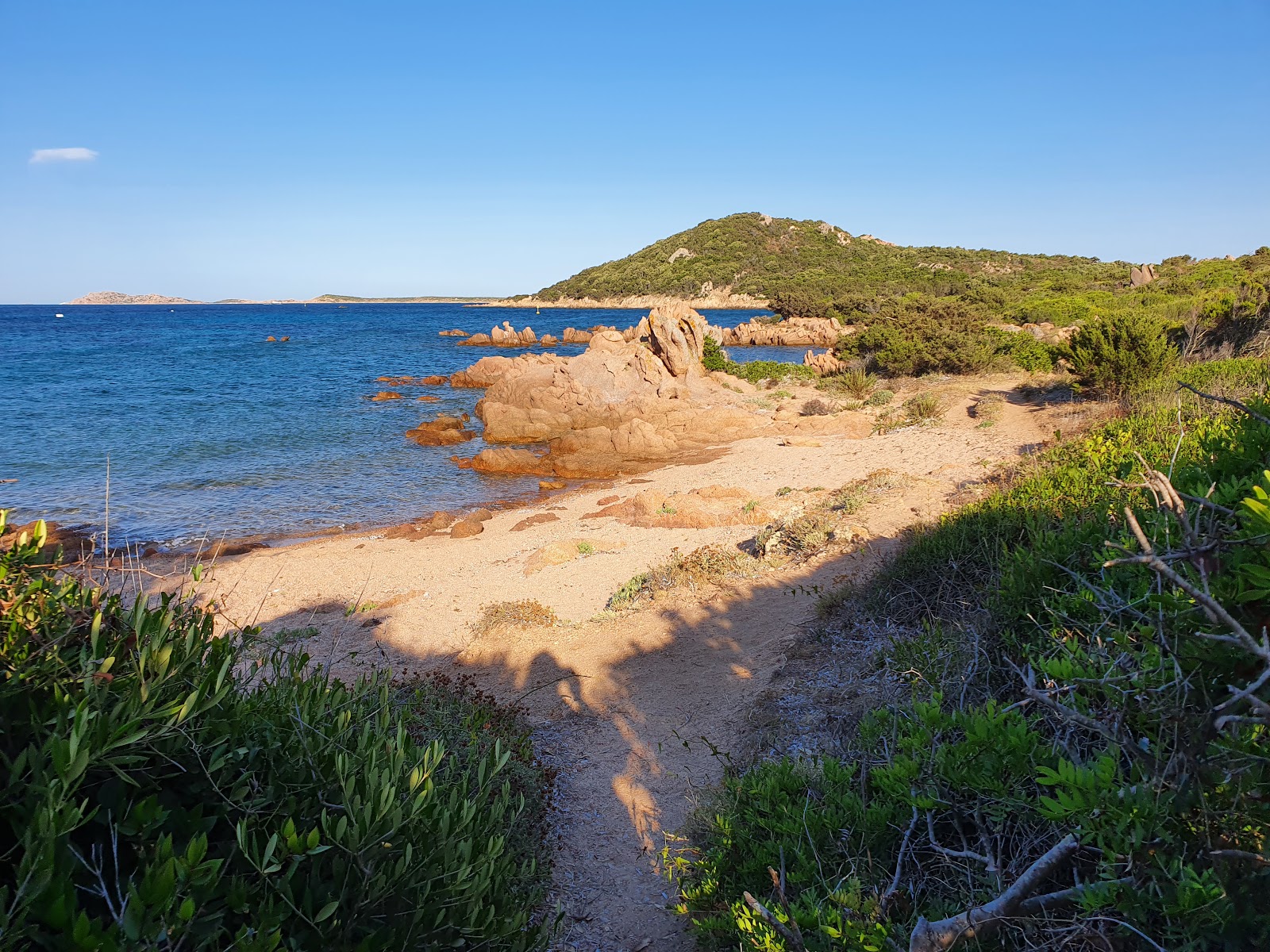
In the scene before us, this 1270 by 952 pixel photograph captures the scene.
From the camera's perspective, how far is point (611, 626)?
8.29 metres

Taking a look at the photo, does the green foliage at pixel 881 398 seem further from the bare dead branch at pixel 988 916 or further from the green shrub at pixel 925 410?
the bare dead branch at pixel 988 916

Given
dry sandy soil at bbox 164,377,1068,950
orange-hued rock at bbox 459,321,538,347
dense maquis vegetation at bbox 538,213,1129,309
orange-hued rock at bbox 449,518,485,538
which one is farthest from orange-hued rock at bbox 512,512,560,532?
orange-hued rock at bbox 459,321,538,347

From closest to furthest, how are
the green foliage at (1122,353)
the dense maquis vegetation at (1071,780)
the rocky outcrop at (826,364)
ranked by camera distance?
1. the dense maquis vegetation at (1071,780)
2. the green foliage at (1122,353)
3. the rocky outcrop at (826,364)

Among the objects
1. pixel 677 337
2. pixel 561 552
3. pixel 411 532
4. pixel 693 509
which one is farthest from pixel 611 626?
pixel 677 337

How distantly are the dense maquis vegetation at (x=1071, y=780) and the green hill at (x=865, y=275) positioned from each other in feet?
53.0

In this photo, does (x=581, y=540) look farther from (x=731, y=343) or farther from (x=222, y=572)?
(x=731, y=343)

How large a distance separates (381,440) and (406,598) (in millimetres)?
13124

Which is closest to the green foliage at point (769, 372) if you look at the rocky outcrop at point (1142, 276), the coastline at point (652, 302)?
the rocky outcrop at point (1142, 276)

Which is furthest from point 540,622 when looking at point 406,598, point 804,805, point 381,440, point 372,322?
point 372,322

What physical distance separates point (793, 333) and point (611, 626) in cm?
4251

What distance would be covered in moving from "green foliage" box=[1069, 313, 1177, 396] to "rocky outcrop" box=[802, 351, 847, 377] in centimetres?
1244

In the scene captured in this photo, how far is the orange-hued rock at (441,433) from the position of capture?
2134 cm

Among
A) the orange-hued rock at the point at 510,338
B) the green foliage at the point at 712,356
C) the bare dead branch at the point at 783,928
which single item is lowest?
the bare dead branch at the point at 783,928

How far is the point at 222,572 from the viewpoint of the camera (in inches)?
437
